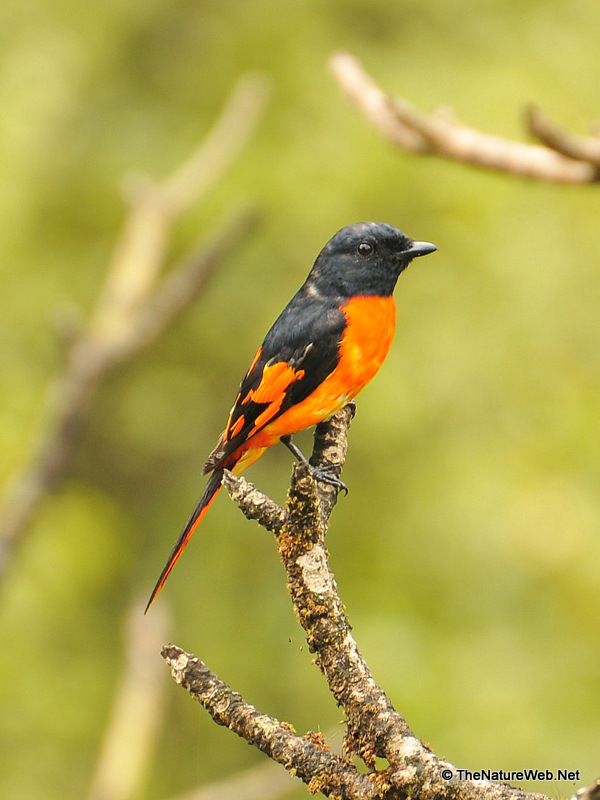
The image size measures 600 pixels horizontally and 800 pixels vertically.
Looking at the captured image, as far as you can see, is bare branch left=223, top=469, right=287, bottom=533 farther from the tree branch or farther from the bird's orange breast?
the bird's orange breast

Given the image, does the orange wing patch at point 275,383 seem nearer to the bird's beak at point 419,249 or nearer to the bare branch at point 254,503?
the bird's beak at point 419,249

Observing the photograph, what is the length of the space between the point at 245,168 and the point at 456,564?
3.89 metres

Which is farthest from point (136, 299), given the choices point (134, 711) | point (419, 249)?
point (419, 249)

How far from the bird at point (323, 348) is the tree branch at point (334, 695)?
2.83 ft

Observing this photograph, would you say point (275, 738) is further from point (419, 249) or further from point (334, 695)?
point (419, 249)

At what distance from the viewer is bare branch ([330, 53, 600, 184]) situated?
3.29 meters


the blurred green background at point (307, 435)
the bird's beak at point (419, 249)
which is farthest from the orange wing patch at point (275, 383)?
the blurred green background at point (307, 435)

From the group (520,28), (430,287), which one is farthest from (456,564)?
(520,28)

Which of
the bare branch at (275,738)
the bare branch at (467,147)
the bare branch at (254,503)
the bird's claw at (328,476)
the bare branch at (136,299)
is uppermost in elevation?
the bare branch at (136,299)

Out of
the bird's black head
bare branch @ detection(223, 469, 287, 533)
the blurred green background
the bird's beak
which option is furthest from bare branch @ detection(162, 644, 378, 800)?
the blurred green background

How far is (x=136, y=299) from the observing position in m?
7.30

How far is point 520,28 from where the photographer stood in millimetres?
8703

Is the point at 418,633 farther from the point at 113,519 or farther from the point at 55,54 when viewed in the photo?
the point at 55,54

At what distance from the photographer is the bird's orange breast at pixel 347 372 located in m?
3.26
